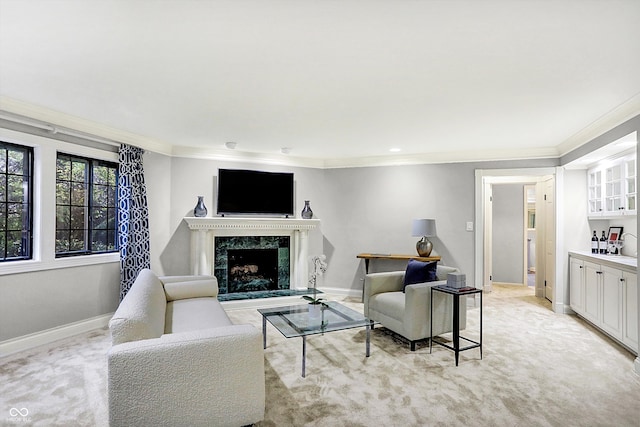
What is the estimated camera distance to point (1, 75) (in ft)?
8.77

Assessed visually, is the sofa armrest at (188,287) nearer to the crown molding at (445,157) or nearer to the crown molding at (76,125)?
the crown molding at (76,125)

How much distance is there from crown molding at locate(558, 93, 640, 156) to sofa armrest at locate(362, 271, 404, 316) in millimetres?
2524

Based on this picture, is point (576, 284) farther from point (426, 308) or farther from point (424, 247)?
point (426, 308)

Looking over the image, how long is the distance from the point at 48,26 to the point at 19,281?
8.53ft

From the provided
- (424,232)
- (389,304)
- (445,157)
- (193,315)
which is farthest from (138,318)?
(445,157)

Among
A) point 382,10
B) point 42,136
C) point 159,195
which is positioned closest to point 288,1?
point 382,10

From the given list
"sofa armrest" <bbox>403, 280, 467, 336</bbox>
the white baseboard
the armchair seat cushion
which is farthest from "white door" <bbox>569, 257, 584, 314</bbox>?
the white baseboard

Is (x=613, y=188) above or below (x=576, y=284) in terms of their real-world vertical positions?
above

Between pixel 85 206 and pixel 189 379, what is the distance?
127 inches

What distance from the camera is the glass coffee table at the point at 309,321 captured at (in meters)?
2.93

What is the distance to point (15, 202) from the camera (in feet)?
11.5

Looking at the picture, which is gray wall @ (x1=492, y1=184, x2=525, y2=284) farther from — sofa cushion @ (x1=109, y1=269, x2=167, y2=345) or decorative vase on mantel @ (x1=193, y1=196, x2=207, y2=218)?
sofa cushion @ (x1=109, y1=269, x2=167, y2=345)

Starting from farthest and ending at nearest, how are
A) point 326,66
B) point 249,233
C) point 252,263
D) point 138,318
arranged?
point 252,263
point 249,233
point 326,66
point 138,318

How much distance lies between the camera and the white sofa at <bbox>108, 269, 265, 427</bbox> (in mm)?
1763
